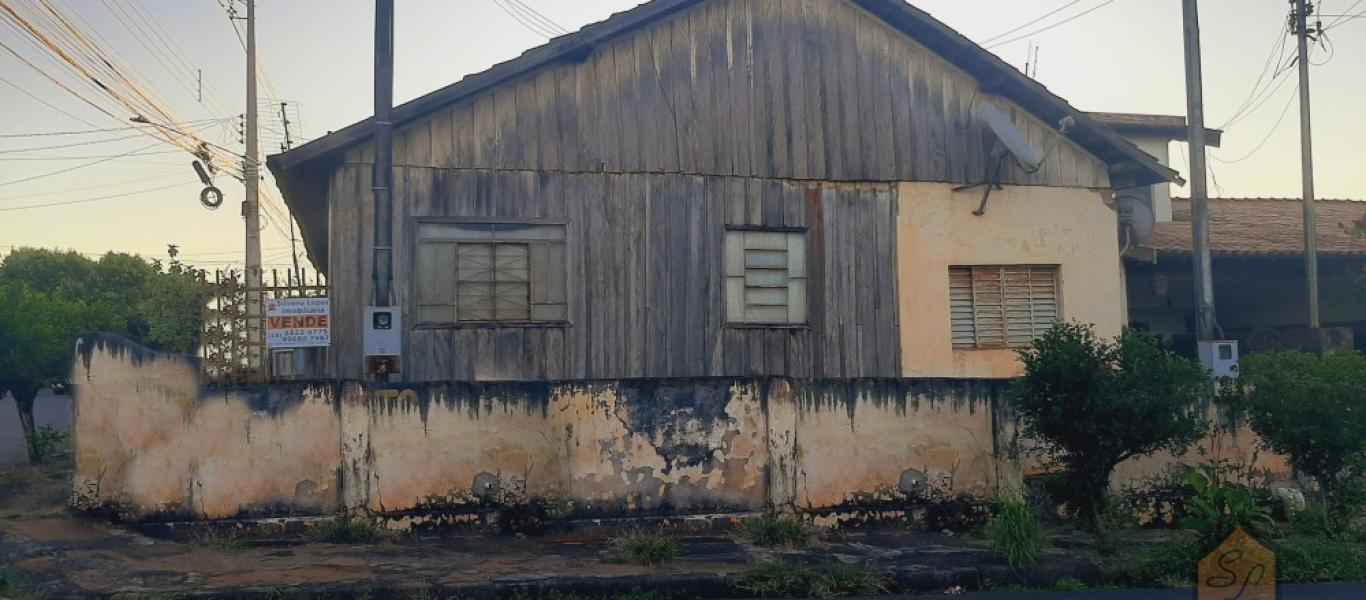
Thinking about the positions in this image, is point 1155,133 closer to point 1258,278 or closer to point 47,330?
point 1258,278

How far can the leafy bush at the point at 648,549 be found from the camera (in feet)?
26.8

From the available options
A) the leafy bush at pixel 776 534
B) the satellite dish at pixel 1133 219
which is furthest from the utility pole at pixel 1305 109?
the leafy bush at pixel 776 534

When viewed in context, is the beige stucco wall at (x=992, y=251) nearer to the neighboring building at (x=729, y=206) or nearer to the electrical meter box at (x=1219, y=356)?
the neighboring building at (x=729, y=206)

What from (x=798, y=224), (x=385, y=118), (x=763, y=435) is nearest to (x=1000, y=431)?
(x=763, y=435)

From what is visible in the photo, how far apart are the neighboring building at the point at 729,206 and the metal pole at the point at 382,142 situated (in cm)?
37

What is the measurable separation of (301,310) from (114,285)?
40.5m

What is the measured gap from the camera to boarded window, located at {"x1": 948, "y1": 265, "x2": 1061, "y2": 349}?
43.1 ft

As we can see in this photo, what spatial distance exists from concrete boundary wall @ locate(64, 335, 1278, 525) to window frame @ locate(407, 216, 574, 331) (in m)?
1.89

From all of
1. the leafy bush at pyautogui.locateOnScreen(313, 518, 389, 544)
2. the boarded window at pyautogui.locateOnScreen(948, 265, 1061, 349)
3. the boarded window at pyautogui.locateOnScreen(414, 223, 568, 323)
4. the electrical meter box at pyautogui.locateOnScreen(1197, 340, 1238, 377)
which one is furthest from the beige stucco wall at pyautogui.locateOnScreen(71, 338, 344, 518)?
the electrical meter box at pyautogui.locateOnScreen(1197, 340, 1238, 377)

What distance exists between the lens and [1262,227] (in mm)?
18984

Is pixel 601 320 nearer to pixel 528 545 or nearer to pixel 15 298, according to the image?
pixel 528 545

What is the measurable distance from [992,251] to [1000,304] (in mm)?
687

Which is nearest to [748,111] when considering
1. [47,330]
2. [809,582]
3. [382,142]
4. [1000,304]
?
[1000,304]

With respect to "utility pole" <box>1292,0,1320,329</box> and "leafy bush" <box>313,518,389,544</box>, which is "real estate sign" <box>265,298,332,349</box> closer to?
"leafy bush" <box>313,518,389,544</box>
